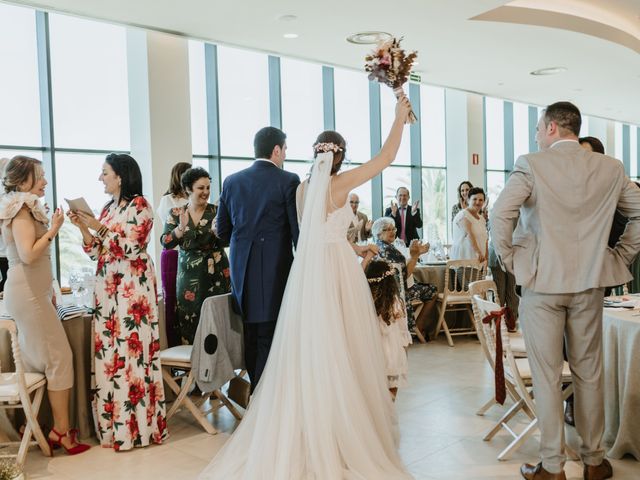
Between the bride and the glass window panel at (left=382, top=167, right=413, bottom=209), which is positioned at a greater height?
the glass window panel at (left=382, top=167, right=413, bottom=209)

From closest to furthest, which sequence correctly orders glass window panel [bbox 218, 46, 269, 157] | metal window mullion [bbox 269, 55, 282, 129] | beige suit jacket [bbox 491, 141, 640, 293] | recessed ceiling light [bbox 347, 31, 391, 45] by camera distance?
beige suit jacket [bbox 491, 141, 640, 293] → recessed ceiling light [bbox 347, 31, 391, 45] → glass window panel [bbox 218, 46, 269, 157] → metal window mullion [bbox 269, 55, 282, 129]

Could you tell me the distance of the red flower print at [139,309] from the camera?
3.86 meters

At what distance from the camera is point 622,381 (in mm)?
3396

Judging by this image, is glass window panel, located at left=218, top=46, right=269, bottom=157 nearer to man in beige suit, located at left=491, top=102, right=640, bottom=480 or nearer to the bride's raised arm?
the bride's raised arm

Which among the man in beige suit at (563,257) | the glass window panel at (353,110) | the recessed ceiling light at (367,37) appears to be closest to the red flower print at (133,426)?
the man in beige suit at (563,257)

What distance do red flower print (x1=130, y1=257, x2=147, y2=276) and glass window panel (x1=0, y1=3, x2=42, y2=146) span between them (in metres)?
4.03

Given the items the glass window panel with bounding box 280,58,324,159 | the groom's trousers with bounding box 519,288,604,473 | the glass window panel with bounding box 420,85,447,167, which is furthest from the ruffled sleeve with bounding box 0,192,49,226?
the glass window panel with bounding box 420,85,447,167

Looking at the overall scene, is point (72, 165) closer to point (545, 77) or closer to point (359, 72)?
point (359, 72)

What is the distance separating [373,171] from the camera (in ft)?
10.9

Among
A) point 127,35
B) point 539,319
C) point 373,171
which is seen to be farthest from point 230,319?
point 127,35

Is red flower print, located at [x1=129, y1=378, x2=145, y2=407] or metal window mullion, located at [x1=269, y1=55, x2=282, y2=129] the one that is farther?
metal window mullion, located at [x1=269, y1=55, x2=282, y2=129]

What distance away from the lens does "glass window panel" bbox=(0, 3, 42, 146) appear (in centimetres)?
699

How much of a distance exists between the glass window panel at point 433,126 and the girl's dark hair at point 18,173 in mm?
9771

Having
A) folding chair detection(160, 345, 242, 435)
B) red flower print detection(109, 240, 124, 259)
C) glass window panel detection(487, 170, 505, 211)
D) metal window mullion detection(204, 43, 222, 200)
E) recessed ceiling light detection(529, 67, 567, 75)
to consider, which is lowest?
folding chair detection(160, 345, 242, 435)
